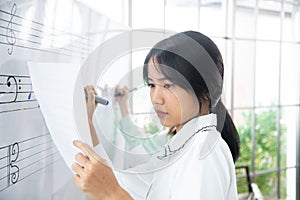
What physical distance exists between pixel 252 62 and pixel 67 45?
1.26 meters

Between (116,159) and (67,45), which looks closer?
(67,45)

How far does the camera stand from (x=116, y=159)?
101cm

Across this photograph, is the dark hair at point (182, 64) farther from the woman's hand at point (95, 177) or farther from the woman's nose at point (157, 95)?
the woman's hand at point (95, 177)

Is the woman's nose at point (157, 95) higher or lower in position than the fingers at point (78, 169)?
higher

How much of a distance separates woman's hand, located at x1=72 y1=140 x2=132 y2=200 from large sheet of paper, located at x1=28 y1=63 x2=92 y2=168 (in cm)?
6

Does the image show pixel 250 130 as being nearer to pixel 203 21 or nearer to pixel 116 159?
pixel 203 21

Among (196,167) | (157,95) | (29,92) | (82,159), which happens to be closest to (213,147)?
(196,167)

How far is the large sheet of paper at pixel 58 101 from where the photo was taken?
69cm

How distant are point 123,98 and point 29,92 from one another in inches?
17.5

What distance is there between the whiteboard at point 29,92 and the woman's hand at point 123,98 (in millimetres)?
254

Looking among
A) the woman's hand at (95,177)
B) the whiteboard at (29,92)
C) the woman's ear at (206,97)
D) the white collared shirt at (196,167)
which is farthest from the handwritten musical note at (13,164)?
the woman's ear at (206,97)

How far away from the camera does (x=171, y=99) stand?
821 mm

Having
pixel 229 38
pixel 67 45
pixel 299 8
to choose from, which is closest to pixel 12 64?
pixel 67 45

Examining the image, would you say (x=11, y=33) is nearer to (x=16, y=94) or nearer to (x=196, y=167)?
(x=16, y=94)
